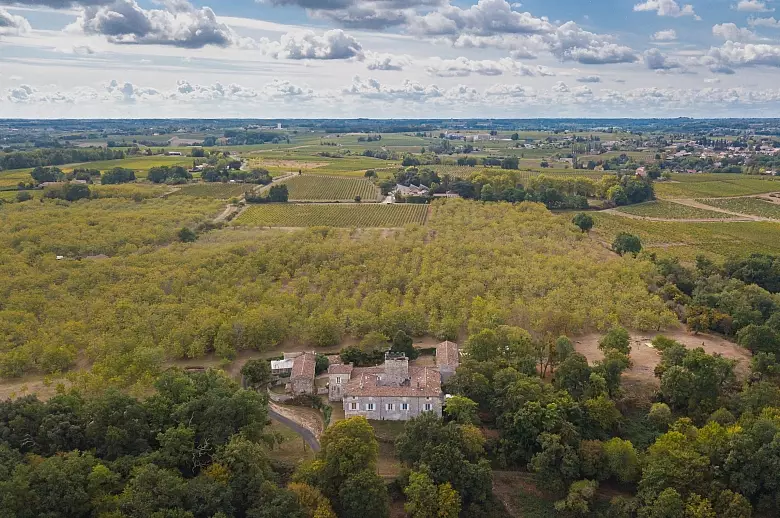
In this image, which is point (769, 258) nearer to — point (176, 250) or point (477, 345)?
point (477, 345)

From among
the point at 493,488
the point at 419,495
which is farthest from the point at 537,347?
the point at 419,495

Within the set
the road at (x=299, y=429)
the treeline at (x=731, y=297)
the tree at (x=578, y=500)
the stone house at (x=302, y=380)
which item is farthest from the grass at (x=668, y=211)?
the road at (x=299, y=429)

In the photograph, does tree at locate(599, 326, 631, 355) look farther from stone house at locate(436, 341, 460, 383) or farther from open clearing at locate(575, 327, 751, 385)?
stone house at locate(436, 341, 460, 383)

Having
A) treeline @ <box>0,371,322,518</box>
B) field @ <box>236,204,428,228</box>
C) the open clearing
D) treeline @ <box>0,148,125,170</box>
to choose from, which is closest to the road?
treeline @ <box>0,371,322,518</box>

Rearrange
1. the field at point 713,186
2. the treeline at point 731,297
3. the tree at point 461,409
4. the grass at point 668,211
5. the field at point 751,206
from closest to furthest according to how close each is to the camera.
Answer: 1. the tree at point 461,409
2. the treeline at point 731,297
3. the grass at point 668,211
4. the field at point 751,206
5. the field at point 713,186

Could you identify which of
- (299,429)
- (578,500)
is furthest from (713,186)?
(299,429)

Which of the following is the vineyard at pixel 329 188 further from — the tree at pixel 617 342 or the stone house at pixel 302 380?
the stone house at pixel 302 380

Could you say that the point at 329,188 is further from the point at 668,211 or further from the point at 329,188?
the point at 668,211
